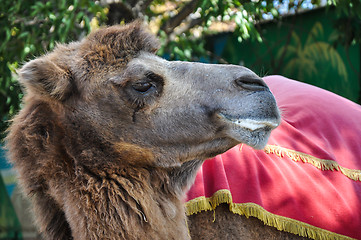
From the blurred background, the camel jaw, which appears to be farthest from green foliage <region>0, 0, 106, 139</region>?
the camel jaw

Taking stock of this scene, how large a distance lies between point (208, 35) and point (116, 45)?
5.89 m

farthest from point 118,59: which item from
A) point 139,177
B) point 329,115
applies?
point 329,115

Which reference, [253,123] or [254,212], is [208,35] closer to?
[254,212]

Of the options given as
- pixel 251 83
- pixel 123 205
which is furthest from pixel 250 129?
pixel 123 205

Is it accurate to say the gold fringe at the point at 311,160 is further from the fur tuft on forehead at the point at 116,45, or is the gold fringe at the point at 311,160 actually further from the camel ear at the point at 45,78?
the camel ear at the point at 45,78

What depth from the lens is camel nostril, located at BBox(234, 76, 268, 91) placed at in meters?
2.24

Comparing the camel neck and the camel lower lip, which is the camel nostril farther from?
the camel neck

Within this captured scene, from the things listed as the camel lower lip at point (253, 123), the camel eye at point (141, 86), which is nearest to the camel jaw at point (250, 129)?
the camel lower lip at point (253, 123)

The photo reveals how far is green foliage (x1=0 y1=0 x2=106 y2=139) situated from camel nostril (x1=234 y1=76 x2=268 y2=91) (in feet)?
7.53

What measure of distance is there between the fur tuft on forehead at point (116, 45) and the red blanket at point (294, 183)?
90 cm

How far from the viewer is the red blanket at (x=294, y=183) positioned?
2785mm

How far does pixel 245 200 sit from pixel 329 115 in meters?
1.14

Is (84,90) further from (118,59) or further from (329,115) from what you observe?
(329,115)

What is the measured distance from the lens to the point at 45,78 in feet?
7.68
